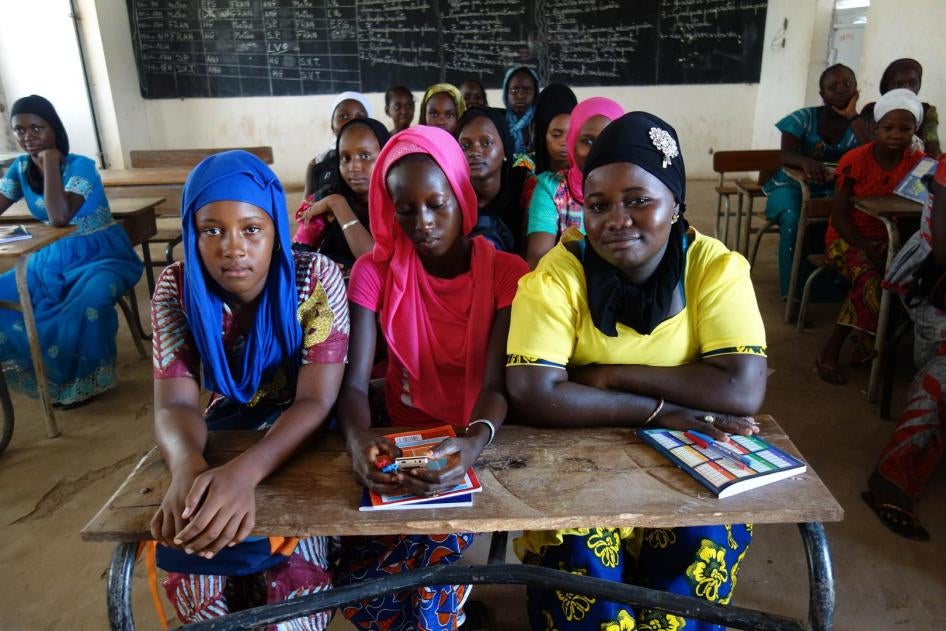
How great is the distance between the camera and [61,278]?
3.23m

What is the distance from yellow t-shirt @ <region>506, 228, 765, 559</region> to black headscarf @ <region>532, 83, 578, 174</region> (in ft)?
6.21

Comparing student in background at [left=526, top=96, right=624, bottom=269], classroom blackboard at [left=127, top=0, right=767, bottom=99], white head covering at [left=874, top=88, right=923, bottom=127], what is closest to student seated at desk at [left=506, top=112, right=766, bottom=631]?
Answer: student in background at [left=526, top=96, right=624, bottom=269]

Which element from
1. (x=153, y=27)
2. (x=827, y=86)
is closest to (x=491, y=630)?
(x=827, y=86)

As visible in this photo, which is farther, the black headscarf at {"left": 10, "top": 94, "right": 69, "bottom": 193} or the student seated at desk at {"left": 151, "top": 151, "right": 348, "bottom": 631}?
the black headscarf at {"left": 10, "top": 94, "right": 69, "bottom": 193}

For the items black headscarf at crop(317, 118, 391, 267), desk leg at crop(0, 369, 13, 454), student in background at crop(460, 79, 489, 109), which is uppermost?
student in background at crop(460, 79, 489, 109)

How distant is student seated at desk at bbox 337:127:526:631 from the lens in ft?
4.80

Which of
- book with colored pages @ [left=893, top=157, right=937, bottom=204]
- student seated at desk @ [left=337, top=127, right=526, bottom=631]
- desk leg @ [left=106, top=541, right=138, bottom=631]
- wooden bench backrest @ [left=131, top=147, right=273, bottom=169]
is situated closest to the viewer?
desk leg @ [left=106, top=541, right=138, bottom=631]

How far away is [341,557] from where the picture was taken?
1.51 m

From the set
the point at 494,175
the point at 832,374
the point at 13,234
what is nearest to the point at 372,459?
the point at 494,175

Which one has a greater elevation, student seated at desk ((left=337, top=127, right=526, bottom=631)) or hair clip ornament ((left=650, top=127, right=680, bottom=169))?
hair clip ornament ((left=650, top=127, right=680, bottom=169))

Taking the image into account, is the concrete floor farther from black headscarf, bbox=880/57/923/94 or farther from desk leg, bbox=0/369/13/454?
Answer: black headscarf, bbox=880/57/923/94

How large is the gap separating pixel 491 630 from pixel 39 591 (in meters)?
1.35

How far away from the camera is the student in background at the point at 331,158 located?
10.3ft

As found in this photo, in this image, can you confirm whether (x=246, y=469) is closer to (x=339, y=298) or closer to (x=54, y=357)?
(x=339, y=298)
